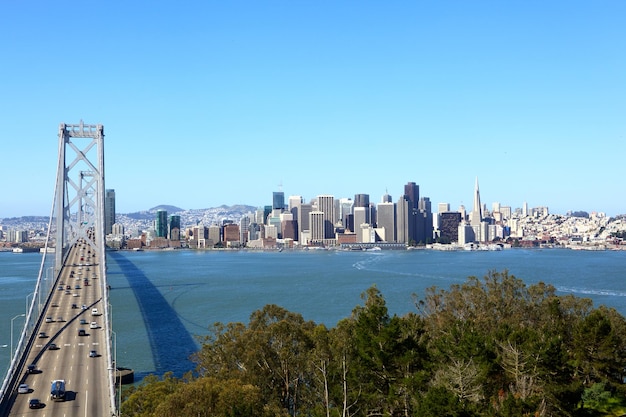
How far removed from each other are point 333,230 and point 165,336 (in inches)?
3776

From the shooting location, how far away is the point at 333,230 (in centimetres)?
11619

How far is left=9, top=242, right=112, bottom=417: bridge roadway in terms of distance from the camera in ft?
32.0

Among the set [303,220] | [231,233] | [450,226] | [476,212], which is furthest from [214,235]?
[476,212]

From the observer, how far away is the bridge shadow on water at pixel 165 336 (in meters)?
16.1

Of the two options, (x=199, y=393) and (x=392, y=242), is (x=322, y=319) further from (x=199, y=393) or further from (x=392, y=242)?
(x=392, y=242)

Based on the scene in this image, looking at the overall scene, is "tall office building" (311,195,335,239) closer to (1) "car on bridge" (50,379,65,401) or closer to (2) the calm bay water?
(2) the calm bay water

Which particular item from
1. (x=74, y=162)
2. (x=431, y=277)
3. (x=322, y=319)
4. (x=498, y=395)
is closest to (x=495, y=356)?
(x=498, y=395)

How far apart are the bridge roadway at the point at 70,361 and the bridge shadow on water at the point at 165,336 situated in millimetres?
1769

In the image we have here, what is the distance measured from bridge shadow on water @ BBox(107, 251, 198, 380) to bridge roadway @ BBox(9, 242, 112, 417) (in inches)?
69.6

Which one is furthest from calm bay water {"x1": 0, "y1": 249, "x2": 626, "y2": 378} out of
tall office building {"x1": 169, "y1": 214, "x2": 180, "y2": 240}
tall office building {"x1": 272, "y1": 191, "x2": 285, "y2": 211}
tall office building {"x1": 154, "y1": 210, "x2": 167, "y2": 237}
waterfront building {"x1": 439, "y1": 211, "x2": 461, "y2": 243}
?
tall office building {"x1": 272, "y1": 191, "x2": 285, "y2": 211}

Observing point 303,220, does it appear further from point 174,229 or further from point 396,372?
point 396,372

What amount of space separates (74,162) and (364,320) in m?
19.1

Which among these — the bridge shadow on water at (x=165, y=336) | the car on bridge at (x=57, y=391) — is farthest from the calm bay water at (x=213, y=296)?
the car on bridge at (x=57, y=391)

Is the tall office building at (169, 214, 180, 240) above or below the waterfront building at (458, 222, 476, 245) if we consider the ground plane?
above
